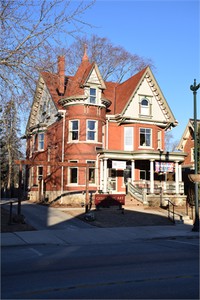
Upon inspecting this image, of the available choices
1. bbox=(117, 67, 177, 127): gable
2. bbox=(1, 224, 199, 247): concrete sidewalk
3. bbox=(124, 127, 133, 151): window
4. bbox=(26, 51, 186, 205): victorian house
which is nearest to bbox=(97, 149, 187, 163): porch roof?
bbox=(26, 51, 186, 205): victorian house

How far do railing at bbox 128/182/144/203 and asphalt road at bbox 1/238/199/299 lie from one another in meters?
15.7

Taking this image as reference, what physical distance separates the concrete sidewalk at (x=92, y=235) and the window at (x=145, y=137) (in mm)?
14417

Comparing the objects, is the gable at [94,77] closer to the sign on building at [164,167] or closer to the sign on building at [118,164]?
the sign on building at [118,164]

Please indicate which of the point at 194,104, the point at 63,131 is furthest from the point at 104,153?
the point at 194,104

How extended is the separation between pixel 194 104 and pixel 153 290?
1405 centimetres

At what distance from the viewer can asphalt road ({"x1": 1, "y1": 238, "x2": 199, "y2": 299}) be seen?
593 cm

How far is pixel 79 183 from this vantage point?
28.4 meters

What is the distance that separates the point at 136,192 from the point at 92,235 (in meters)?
13.9

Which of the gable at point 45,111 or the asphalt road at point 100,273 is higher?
the gable at point 45,111

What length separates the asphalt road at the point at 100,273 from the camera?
5.93m

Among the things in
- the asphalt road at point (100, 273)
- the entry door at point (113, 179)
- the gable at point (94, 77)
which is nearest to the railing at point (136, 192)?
the entry door at point (113, 179)

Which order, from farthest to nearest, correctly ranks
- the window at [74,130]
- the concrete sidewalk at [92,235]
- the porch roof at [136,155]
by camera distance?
the window at [74,130] < the porch roof at [136,155] < the concrete sidewalk at [92,235]

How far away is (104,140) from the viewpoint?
101 ft

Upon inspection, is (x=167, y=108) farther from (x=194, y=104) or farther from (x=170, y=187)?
(x=194, y=104)
